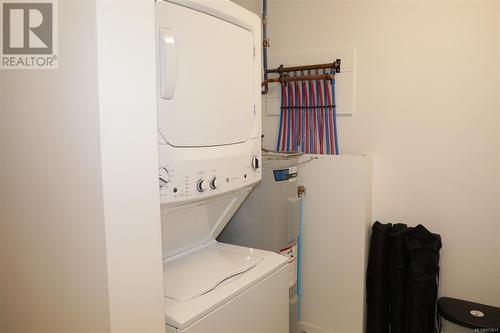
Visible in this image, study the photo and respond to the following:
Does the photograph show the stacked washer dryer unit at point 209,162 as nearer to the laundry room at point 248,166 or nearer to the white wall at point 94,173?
the laundry room at point 248,166

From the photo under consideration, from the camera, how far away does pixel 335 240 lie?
8.23 ft

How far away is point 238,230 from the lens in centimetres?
222

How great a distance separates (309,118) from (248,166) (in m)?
1.22

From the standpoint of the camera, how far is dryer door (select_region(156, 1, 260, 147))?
1245 millimetres

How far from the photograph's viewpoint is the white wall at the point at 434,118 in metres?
2.27

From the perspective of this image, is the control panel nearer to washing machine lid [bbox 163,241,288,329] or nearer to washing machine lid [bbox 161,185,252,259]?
washing machine lid [bbox 161,185,252,259]

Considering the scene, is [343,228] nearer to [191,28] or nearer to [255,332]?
[255,332]

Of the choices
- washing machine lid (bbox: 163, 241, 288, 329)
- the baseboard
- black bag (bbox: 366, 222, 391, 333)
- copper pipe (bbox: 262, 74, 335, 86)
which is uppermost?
copper pipe (bbox: 262, 74, 335, 86)

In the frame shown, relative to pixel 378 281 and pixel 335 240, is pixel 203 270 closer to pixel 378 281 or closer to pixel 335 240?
pixel 335 240

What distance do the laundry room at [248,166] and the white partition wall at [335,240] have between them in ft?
0.04

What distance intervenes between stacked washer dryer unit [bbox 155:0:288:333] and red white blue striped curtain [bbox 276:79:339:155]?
104 centimetres

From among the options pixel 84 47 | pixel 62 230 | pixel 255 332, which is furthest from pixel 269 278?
pixel 84 47
